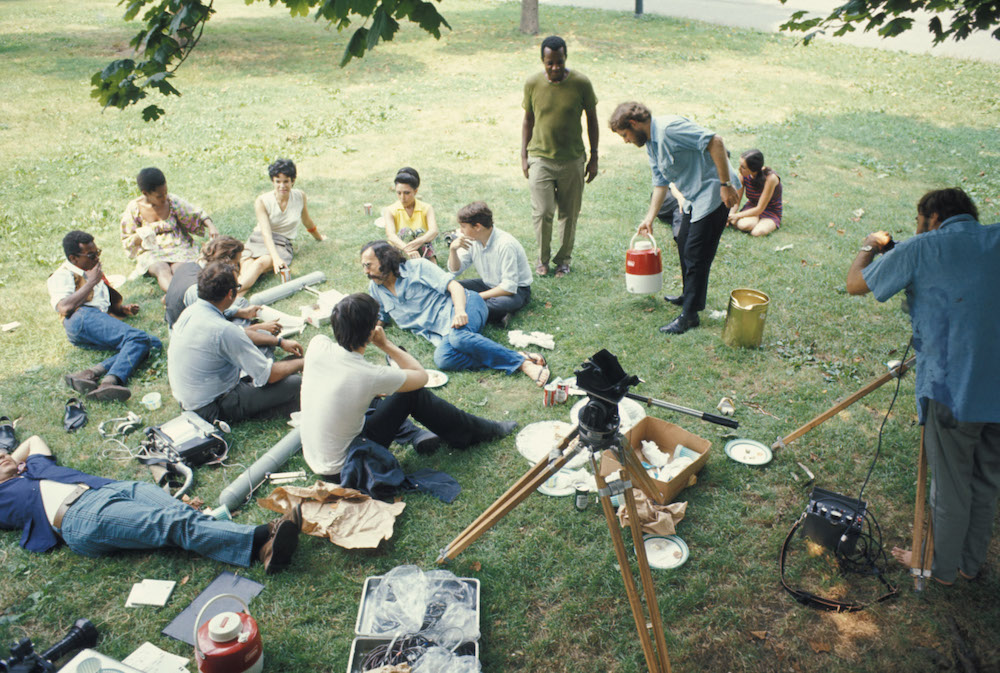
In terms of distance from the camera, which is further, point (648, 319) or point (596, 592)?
point (648, 319)

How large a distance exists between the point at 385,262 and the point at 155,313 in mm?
2793

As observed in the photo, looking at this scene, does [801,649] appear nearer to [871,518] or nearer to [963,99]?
[871,518]

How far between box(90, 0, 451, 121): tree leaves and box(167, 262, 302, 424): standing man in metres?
1.49

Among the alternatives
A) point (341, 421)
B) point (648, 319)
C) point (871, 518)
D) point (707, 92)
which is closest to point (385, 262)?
point (341, 421)

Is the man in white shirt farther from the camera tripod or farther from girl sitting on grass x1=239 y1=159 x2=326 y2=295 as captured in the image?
girl sitting on grass x1=239 y1=159 x2=326 y2=295

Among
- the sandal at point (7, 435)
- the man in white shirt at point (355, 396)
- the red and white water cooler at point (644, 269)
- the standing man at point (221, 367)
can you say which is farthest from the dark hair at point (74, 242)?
the red and white water cooler at point (644, 269)

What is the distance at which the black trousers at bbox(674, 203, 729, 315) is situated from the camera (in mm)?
5859

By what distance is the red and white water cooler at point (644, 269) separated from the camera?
6078 millimetres

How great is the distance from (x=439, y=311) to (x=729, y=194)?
9.20 ft

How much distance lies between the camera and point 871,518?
4.02 m

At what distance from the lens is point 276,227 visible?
798cm

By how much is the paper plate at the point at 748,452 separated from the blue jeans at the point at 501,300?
261 centimetres

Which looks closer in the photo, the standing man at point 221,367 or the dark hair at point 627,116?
the standing man at point 221,367

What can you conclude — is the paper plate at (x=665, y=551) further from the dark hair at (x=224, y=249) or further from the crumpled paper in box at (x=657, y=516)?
the dark hair at (x=224, y=249)
